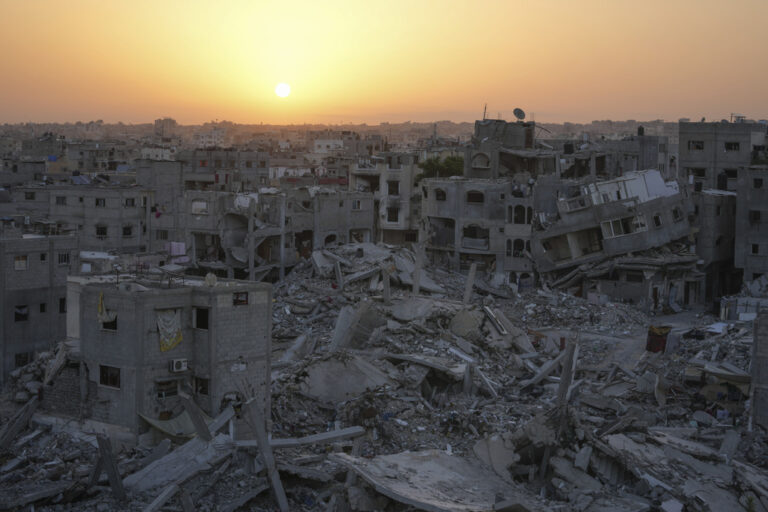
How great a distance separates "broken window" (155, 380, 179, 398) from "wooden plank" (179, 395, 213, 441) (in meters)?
0.22

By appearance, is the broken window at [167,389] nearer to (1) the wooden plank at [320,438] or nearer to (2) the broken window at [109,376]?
(2) the broken window at [109,376]

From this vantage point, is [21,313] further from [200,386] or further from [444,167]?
[444,167]

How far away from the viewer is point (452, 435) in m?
22.2

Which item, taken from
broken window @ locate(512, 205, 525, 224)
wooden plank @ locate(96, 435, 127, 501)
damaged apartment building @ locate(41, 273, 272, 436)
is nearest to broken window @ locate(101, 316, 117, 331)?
damaged apartment building @ locate(41, 273, 272, 436)

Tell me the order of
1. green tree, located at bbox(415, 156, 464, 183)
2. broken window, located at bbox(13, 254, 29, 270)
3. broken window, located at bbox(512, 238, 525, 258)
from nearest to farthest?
1. broken window, located at bbox(13, 254, 29, 270)
2. broken window, located at bbox(512, 238, 525, 258)
3. green tree, located at bbox(415, 156, 464, 183)

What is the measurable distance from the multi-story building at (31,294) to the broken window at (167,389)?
10.7 m

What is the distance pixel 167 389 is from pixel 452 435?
19.2ft

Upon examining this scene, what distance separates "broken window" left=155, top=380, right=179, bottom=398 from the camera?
2100 centimetres

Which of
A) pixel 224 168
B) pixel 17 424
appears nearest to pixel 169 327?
pixel 17 424

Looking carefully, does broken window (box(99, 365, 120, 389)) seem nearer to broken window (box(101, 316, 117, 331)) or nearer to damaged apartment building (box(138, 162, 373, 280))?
broken window (box(101, 316, 117, 331))

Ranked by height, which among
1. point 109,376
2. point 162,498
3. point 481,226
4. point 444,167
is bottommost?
point 162,498

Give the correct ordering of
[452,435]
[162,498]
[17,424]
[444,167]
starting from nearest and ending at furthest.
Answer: [162,498] < [17,424] < [452,435] < [444,167]

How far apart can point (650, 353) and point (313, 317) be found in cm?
1048

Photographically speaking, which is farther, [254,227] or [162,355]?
[254,227]
